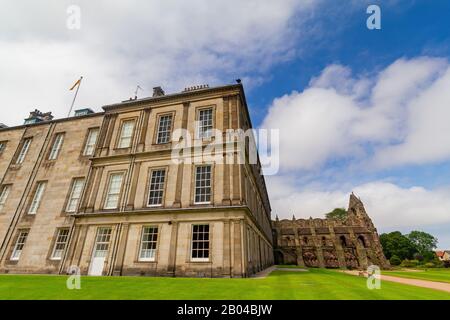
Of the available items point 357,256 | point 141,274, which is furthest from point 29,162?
point 357,256

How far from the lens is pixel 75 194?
1998 cm

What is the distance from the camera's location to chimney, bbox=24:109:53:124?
89.9 ft

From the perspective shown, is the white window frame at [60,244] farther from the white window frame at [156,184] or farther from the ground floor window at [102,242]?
the white window frame at [156,184]

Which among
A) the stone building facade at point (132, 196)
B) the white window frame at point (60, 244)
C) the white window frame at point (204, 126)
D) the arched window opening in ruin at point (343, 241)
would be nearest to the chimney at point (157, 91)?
the stone building facade at point (132, 196)

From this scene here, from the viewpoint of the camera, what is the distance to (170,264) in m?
14.6

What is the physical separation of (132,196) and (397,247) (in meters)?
80.6

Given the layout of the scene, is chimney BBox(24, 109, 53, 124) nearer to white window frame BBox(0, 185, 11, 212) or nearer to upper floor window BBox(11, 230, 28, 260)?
white window frame BBox(0, 185, 11, 212)

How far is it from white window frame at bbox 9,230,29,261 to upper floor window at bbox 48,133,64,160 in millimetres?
6992

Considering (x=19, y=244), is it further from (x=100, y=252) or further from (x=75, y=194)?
(x=100, y=252)

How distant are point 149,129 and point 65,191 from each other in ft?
29.5

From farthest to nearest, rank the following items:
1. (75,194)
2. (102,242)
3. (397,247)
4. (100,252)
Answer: (397,247), (75,194), (102,242), (100,252)

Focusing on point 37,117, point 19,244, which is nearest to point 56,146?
point 37,117

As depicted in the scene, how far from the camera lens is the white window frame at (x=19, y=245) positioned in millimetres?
18698

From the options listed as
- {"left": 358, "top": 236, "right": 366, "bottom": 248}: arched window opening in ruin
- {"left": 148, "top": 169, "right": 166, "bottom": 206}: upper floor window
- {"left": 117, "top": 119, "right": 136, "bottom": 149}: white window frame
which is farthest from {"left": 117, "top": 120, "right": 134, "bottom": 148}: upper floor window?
{"left": 358, "top": 236, "right": 366, "bottom": 248}: arched window opening in ruin
